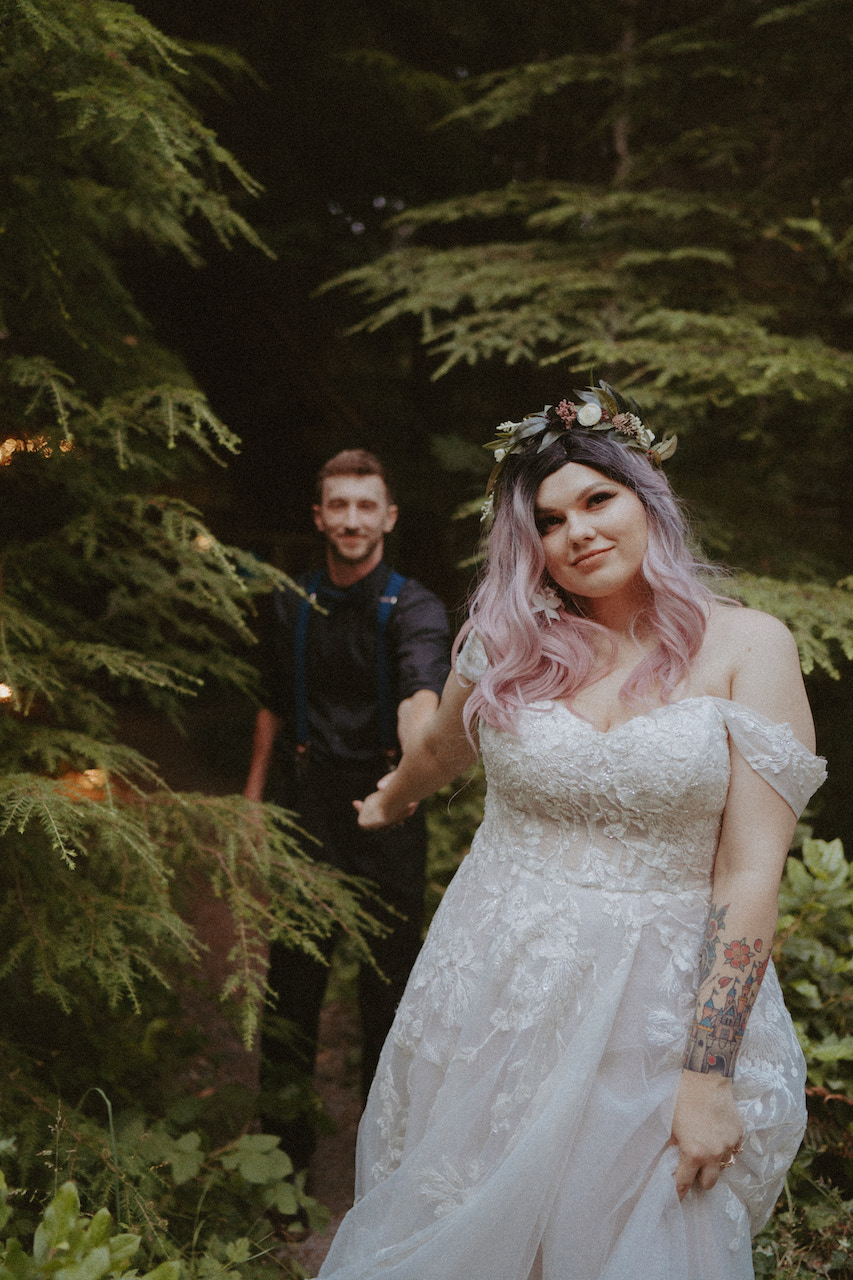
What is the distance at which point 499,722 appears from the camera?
1.92m

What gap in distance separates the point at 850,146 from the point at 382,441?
3961 mm

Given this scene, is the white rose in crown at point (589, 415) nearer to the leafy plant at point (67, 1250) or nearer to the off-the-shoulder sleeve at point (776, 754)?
the off-the-shoulder sleeve at point (776, 754)

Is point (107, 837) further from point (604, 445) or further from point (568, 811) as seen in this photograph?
point (604, 445)

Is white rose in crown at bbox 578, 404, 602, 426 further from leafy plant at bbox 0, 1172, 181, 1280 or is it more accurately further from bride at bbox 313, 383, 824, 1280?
leafy plant at bbox 0, 1172, 181, 1280

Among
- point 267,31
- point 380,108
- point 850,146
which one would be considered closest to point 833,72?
point 850,146

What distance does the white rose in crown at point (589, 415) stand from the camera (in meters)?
2.00

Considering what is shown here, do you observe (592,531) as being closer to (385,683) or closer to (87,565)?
(385,683)

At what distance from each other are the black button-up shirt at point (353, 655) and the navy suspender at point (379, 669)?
0.02 m

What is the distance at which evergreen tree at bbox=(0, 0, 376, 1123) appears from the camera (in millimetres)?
2471

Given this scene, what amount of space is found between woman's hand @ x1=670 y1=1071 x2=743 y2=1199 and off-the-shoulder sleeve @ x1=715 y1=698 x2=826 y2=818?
0.53m

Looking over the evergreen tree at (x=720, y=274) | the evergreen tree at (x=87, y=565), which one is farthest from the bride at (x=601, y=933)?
the evergreen tree at (x=720, y=274)

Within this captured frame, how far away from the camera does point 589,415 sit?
201 centimetres

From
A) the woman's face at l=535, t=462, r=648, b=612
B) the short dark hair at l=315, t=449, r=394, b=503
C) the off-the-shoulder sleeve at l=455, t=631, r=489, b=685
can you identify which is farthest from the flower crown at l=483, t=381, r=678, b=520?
the short dark hair at l=315, t=449, r=394, b=503

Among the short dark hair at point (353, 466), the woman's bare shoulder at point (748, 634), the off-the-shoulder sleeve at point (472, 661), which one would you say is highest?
the short dark hair at point (353, 466)
